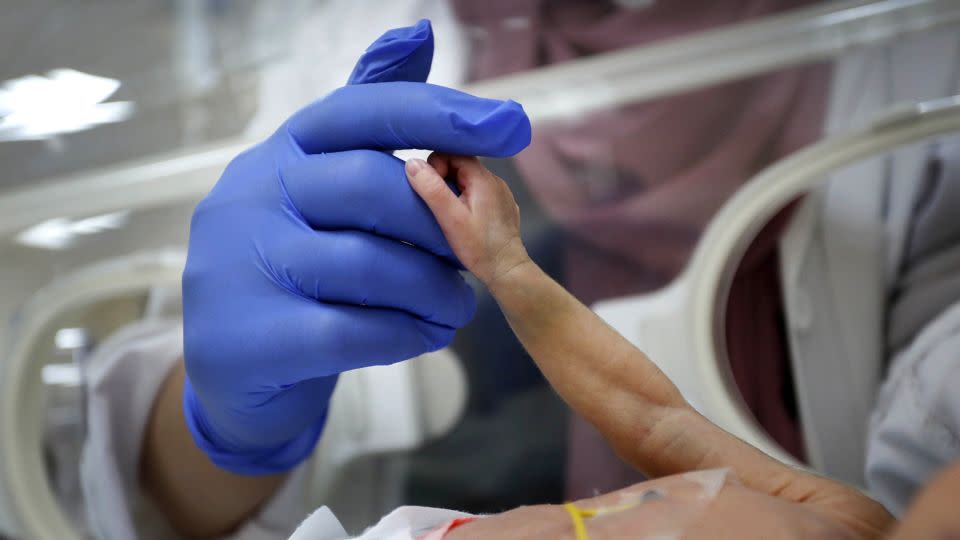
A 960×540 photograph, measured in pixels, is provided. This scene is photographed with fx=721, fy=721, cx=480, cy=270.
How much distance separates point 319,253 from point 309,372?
0.36 ft

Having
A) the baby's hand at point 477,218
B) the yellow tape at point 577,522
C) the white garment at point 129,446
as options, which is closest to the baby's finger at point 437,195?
the baby's hand at point 477,218

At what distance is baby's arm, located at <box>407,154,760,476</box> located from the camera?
0.56 metres

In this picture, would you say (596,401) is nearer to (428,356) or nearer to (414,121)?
(414,121)

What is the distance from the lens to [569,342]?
0.58 meters

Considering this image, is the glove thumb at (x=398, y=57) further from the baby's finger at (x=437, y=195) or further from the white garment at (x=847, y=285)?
the white garment at (x=847, y=285)

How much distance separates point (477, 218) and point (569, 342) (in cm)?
13

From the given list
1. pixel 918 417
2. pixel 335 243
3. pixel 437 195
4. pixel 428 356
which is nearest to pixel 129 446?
pixel 428 356

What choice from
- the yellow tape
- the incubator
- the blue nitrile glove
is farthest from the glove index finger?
the incubator

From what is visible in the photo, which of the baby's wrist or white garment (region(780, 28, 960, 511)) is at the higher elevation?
the baby's wrist

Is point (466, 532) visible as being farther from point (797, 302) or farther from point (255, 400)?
point (797, 302)

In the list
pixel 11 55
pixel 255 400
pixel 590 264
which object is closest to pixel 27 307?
pixel 11 55

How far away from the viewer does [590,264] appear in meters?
1.05

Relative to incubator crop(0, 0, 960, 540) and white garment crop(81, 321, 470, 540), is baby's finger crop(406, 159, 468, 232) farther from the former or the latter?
white garment crop(81, 321, 470, 540)

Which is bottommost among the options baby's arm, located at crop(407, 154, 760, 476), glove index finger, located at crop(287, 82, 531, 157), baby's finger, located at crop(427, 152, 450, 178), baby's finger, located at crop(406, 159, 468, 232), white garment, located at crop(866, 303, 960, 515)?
white garment, located at crop(866, 303, 960, 515)
